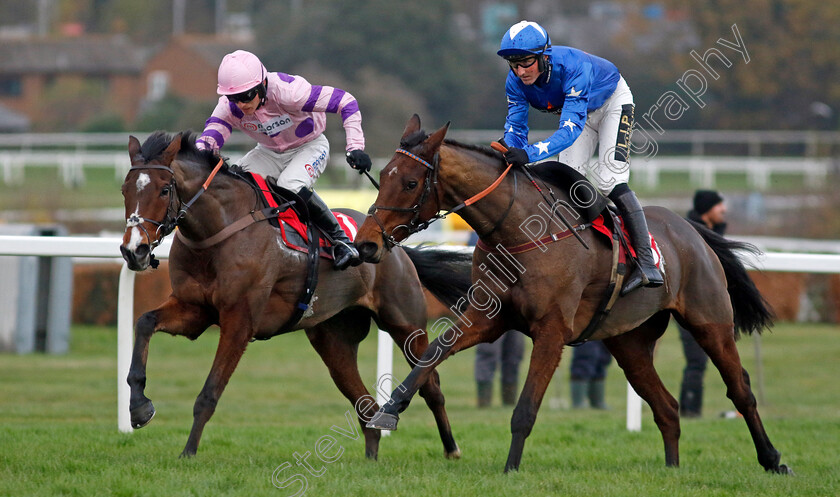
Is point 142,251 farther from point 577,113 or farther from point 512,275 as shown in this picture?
point 577,113

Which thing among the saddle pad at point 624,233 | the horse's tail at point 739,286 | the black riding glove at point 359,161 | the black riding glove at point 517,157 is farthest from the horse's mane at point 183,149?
the horse's tail at point 739,286

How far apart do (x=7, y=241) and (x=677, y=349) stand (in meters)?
8.85

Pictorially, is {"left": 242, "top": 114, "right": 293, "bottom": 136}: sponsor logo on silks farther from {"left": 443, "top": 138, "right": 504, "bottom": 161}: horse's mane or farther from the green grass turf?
the green grass turf

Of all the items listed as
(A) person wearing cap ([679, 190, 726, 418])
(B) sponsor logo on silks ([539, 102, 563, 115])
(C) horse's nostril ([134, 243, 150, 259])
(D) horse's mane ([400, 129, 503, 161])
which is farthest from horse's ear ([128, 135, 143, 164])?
(A) person wearing cap ([679, 190, 726, 418])

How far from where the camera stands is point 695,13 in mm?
36094

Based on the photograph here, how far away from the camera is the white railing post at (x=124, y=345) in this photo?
6.42 m

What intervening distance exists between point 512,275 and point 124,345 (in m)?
2.50

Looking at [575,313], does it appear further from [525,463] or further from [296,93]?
[296,93]

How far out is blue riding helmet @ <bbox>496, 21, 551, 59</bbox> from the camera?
17.5 ft

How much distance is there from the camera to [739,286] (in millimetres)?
6441

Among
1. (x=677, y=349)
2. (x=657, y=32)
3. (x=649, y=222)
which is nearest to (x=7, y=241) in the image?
(x=649, y=222)

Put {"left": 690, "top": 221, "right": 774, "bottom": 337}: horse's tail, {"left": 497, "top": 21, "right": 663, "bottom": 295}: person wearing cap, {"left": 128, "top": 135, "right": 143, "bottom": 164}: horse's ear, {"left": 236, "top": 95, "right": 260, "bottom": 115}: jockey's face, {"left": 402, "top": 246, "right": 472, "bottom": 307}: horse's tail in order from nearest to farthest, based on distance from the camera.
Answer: {"left": 128, "top": 135, "right": 143, "bottom": 164}: horse's ear, {"left": 497, "top": 21, "right": 663, "bottom": 295}: person wearing cap, {"left": 236, "top": 95, "right": 260, "bottom": 115}: jockey's face, {"left": 690, "top": 221, "right": 774, "bottom": 337}: horse's tail, {"left": 402, "top": 246, "right": 472, "bottom": 307}: horse's tail

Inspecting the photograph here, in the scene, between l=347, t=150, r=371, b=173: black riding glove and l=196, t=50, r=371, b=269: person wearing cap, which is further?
l=196, t=50, r=371, b=269: person wearing cap

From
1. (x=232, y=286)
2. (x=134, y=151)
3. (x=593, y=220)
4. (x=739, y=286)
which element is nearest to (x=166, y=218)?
(x=134, y=151)
